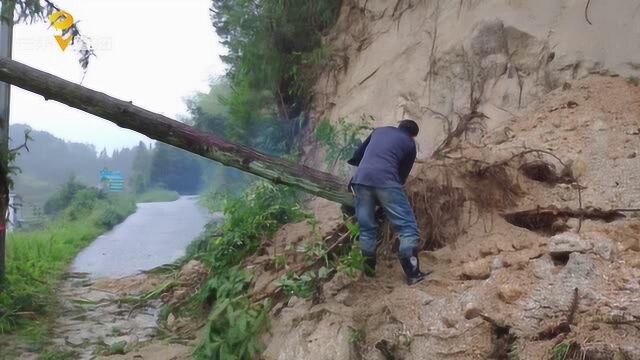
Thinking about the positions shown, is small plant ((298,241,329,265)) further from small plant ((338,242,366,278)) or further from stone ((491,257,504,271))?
stone ((491,257,504,271))

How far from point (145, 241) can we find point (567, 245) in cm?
1189

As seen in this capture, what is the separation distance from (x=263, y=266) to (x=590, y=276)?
12.3 feet

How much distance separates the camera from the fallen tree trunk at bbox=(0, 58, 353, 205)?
568 centimetres

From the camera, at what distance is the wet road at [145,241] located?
12.1m

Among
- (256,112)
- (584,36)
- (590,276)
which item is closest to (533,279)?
(590,276)

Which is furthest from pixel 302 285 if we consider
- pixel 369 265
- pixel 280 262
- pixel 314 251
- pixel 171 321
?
pixel 171 321

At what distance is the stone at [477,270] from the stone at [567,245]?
1.65ft

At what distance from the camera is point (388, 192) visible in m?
5.24

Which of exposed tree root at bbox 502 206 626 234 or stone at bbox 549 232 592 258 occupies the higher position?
exposed tree root at bbox 502 206 626 234

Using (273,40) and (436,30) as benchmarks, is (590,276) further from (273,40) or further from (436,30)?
(273,40)

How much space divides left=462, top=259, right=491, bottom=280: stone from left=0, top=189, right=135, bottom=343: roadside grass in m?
4.99

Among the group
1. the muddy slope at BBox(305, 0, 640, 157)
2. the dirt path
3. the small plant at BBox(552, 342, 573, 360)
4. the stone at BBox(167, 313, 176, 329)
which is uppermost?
the muddy slope at BBox(305, 0, 640, 157)

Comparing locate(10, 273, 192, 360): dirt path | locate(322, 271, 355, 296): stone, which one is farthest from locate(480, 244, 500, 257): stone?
locate(10, 273, 192, 360): dirt path

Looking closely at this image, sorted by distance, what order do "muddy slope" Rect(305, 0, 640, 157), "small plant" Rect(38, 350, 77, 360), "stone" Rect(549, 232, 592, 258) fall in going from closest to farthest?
"stone" Rect(549, 232, 592, 258)
"muddy slope" Rect(305, 0, 640, 157)
"small plant" Rect(38, 350, 77, 360)
